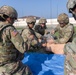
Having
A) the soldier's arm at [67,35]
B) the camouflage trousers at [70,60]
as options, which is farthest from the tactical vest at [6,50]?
the soldier's arm at [67,35]

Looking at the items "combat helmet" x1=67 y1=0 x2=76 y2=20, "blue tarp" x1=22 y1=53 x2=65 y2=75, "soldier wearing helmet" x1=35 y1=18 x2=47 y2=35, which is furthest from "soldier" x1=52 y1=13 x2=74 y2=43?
"combat helmet" x1=67 y1=0 x2=76 y2=20

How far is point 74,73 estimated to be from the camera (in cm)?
200

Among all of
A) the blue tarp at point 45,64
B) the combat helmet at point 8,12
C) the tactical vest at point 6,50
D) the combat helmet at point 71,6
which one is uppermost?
the combat helmet at point 71,6

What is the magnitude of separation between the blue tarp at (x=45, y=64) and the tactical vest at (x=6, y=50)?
0.86 meters

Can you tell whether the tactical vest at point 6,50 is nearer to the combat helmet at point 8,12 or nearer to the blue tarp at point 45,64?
the combat helmet at point 8,12

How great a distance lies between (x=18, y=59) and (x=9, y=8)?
919mm

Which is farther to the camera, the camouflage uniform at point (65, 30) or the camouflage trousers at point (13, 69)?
the camouflage uniform at point (65, 30)

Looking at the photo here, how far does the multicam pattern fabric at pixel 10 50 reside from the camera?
137 inches

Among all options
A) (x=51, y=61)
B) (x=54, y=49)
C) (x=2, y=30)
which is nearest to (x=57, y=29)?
(x=54, y=49)

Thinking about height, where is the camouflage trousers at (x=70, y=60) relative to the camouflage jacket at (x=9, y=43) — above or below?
above

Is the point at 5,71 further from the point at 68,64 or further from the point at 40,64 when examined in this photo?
the point at 68,64

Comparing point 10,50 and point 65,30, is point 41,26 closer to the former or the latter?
point 65,30

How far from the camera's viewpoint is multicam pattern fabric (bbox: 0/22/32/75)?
3.48m

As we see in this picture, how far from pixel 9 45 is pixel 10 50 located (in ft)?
0.33
